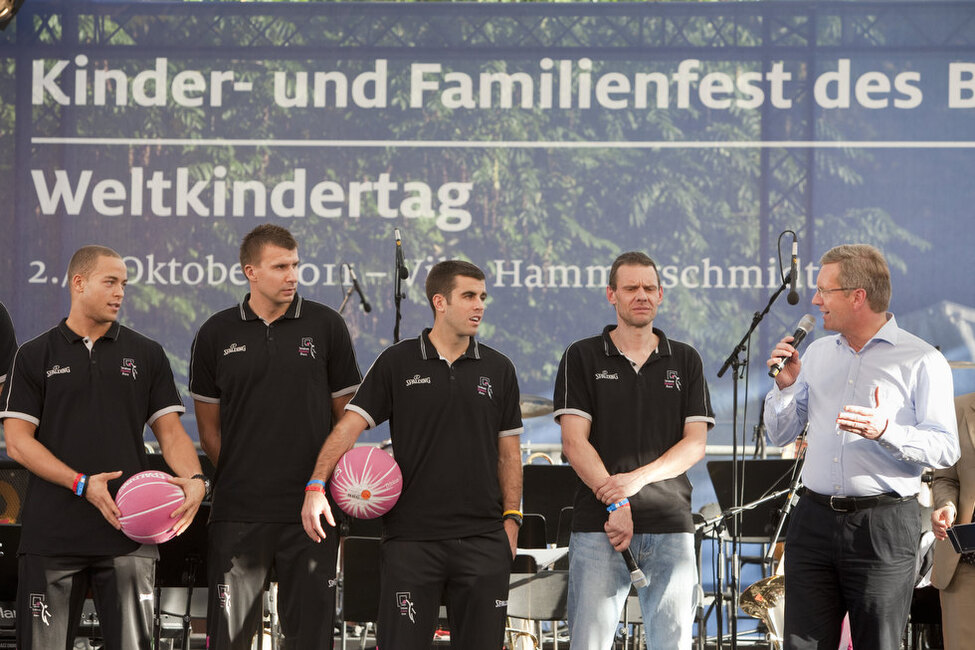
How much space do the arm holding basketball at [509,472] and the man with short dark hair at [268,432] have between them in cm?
65

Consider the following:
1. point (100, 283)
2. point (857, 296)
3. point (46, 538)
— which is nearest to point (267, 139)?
point (100, 283)

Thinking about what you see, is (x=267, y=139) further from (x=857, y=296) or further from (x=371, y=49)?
(x=857, y=296)

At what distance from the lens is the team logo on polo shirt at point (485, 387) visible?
14.3ft

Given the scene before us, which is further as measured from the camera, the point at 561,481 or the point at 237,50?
the point at 237,50

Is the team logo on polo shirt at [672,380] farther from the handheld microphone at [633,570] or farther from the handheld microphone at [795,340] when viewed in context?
the handheld microphone at [633,570]

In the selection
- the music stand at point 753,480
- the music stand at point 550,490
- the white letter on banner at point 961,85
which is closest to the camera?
the music stand at point 753,480

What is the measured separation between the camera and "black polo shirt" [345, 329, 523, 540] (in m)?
4.23

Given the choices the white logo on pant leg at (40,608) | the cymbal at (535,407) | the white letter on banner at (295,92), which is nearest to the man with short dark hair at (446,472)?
the white logo on pant leg at (40,608)

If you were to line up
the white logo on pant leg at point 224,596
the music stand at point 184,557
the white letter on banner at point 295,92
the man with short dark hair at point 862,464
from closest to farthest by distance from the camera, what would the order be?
the man with short dark hair at point 862,464
the white logo on pant leg at point 224,596
the music stand at point 184,557
the white letter on banner at point 295,92

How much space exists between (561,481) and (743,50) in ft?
11.7

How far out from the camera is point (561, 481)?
6223 millimetres

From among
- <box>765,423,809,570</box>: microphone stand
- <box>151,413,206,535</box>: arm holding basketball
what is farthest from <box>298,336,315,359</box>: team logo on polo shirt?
<box>765,423,809,570</box>: microphone stand

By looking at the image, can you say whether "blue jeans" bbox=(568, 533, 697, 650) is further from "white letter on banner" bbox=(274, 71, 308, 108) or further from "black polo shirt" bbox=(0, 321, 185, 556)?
"white letter on banner" bbox=(274, 71, 308, 108)

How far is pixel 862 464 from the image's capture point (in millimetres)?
3979
